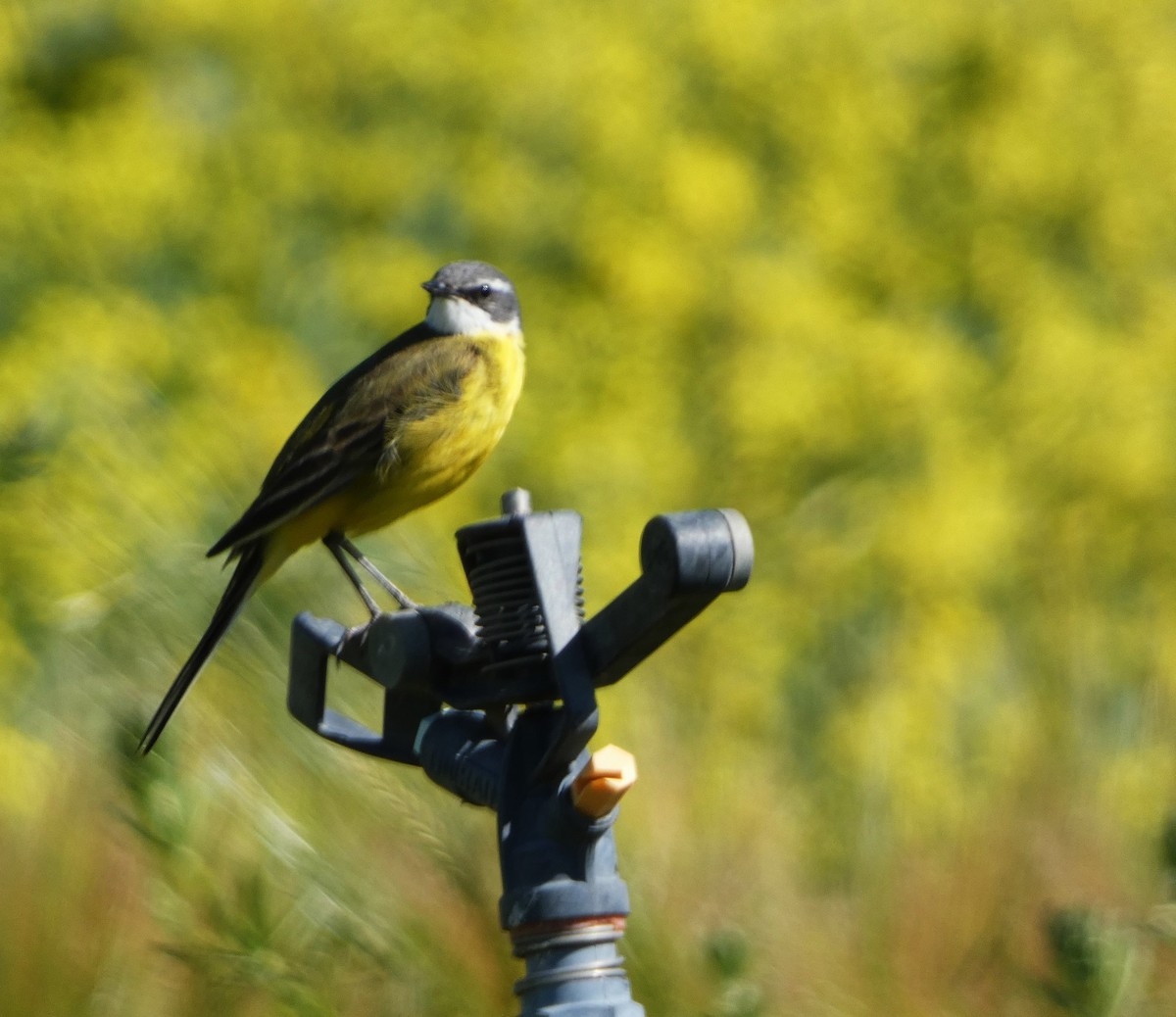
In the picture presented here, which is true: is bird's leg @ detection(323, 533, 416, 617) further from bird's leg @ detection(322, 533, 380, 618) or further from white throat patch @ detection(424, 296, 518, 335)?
white throat patch @ detection(424, 296, 518, 335)

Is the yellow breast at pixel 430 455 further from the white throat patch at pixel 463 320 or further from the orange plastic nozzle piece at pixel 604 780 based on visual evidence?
the orange plastic nozzle piece at pixel 604 780

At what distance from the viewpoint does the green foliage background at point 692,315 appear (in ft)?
14.7

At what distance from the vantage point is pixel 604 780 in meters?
2.12

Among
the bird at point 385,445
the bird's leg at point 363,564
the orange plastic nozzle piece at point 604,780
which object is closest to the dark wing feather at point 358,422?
the bird at point 385,445

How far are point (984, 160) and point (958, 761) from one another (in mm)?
7401

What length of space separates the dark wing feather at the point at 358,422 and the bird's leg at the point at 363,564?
0.45ft

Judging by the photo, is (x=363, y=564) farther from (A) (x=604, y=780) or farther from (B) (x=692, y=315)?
(B) (x=692, y=315)

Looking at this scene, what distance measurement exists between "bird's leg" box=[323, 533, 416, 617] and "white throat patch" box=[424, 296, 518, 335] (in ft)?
2.47

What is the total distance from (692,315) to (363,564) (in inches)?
249

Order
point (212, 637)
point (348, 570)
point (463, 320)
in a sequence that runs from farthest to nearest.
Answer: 1. point (463, 320)
2. point (348, 570)
3. point (212, 637)

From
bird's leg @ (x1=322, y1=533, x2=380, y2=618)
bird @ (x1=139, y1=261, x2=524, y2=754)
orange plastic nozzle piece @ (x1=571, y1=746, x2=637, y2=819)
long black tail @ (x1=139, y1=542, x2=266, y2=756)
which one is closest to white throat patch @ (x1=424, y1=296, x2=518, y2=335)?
bird @ (x1=139, y1=261, x2=524, y2=754)

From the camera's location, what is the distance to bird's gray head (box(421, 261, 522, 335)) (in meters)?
5.00

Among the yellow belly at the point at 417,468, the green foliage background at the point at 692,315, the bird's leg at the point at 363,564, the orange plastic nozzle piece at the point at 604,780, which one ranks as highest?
the green foliage background at the point at 692,315

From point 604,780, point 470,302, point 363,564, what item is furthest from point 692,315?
point 604,780
